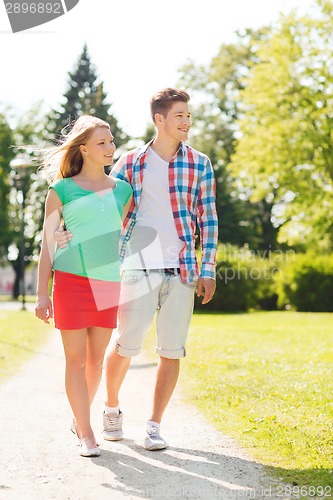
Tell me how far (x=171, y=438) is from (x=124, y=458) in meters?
0.68

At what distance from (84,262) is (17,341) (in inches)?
Answer: 351

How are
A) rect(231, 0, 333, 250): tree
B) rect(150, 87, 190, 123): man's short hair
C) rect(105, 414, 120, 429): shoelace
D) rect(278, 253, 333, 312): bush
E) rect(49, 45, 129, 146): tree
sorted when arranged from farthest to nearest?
1. rect(49, 45, 129, 146): tree
2. rect(231, 0, 333, 250): tree
3. rect(278, 253, 333, 312): bush
4. rect(105, 414, 120, 429): shoelace
5. rect(150, 87, 190, 123): man's short hair

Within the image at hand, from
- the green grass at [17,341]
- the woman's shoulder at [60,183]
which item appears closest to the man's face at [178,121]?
the woman's shoulder at [60,183]

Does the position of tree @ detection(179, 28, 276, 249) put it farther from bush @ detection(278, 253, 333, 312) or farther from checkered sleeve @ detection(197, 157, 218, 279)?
checkered sleeve @ detection(197, 157, 218, 279)

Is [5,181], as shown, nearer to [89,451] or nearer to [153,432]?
[153,432]

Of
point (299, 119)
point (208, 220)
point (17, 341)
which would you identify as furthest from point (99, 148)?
point (299, 119)

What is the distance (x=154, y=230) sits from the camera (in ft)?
15.7

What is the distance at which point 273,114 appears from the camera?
31.1m

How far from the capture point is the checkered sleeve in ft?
15.9

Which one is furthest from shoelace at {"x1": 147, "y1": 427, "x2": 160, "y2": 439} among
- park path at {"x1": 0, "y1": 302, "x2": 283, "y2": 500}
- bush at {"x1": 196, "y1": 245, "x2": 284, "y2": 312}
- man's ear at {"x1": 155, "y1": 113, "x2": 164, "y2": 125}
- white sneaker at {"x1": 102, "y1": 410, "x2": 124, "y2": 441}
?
bush at {"x1": 196, "y1": 245, "x2": 284, "y2": 312}

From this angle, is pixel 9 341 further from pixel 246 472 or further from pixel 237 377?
pixel 246 472

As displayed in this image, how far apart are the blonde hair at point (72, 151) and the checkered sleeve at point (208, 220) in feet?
2.50

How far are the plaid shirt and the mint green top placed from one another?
0.21m

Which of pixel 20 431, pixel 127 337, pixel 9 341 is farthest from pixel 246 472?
pixel 9 341
